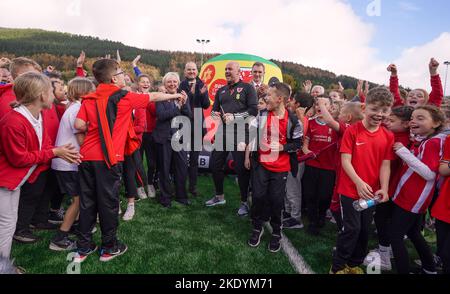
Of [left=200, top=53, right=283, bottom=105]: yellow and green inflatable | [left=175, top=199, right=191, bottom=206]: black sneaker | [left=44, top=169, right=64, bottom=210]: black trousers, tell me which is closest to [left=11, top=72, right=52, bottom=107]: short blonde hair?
[left=44, top=169, right=64, bottom=210]: black trousers

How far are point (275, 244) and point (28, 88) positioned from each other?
10.7ft

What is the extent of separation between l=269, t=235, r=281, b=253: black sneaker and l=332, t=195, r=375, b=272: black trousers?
2.74ft

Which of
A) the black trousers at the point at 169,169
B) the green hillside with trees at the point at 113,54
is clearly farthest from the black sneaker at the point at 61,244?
the green hillside with trees at the point at 113,54

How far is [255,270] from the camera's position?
3.26m

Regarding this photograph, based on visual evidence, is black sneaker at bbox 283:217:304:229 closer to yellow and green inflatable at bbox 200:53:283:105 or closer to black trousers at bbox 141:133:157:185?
black trousers at bbox 141:133:157:185

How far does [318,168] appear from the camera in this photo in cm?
433

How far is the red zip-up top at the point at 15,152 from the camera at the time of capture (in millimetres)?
2703

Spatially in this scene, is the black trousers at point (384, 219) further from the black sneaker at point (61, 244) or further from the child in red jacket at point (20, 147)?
the black sneaker at point (61, 244)

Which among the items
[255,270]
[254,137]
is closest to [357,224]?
[255,270]

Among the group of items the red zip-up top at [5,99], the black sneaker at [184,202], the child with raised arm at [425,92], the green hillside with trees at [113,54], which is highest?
Answer: the green hillside with trees at [113,54]

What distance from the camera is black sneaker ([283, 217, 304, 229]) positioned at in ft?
15.2

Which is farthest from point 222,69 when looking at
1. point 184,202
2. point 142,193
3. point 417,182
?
point 417,182

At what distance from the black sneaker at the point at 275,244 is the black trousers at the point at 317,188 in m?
0.85

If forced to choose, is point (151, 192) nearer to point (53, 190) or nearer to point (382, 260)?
point (53, 190)
